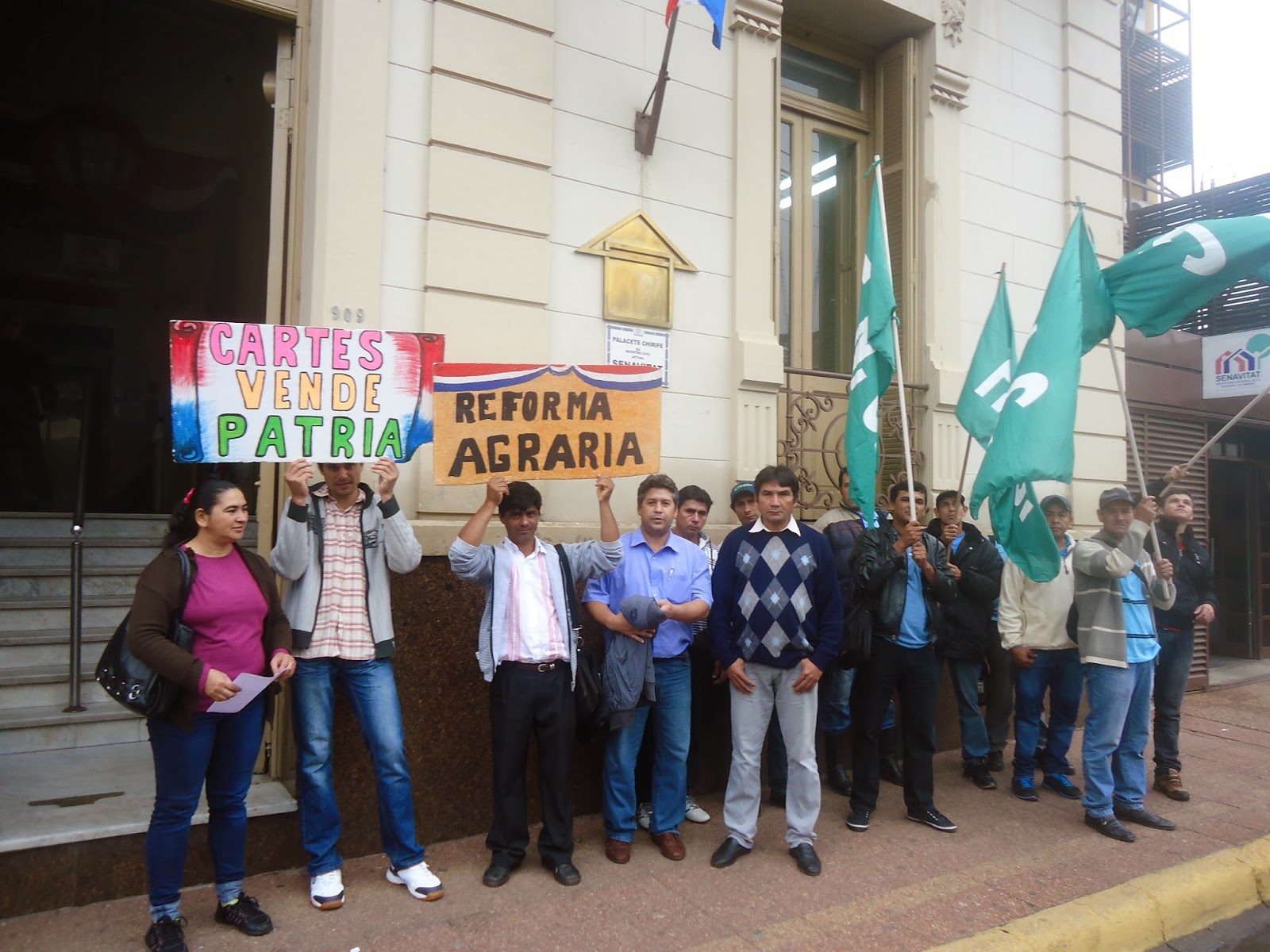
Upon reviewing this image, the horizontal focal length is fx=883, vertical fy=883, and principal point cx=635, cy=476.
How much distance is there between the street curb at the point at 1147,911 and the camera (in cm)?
382

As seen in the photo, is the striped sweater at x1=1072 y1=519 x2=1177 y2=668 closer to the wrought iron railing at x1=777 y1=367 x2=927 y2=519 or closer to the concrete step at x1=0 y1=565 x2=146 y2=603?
the wrought iron railing at x1=777 y1=367 x2=927 y2=519

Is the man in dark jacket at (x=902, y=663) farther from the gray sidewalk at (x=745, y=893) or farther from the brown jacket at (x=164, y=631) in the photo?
the brown jacket at (x=164, y=631)

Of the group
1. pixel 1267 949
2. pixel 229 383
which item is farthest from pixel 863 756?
pixel 229 383

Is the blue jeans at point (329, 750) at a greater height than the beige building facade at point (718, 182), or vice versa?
the beige building facade at point (718, 182)

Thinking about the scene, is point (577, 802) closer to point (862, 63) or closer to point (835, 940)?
point (835, 940)

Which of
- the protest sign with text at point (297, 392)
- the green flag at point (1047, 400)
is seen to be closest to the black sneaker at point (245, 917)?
the protest sign with text at point (297, 392)

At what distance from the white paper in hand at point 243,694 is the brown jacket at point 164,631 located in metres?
0.11

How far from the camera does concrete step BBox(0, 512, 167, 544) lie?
22.7ft

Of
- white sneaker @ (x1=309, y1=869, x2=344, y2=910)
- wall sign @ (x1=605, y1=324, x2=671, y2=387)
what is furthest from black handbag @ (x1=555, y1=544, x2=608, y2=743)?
wall sign @ (x1=605, y1=324, x2=671, y2=387)

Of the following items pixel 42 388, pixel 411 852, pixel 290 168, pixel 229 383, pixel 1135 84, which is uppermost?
pixel 1135 84

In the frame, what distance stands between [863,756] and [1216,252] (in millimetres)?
3570

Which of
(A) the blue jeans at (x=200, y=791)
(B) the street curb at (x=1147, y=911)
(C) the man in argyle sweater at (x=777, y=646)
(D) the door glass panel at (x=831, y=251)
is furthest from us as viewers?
(D) the door glass panel at (x=831, y=251)

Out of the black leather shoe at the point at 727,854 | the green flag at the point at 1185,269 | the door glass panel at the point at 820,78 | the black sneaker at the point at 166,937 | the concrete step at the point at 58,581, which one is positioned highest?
the door glass panel at the point at 820,78

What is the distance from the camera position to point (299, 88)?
201 inches
